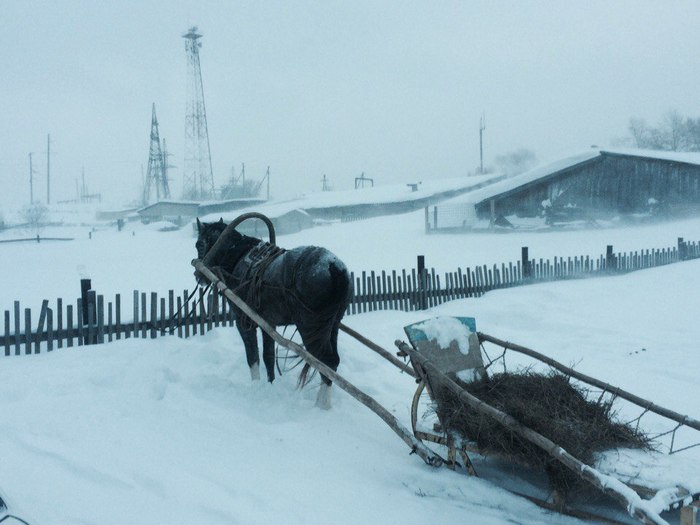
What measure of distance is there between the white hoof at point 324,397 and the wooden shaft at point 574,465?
1.68 metres

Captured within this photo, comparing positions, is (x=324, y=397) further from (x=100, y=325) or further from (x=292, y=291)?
(x=100, y=325)

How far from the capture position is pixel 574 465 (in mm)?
2988

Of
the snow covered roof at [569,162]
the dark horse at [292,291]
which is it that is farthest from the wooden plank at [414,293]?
the snow covered roof at [569,162]

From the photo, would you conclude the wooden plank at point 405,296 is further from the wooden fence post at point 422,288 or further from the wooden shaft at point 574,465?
the wooden shaft at point 574,465

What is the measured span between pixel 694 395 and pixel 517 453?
352cm

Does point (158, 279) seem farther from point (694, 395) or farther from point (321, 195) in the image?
point (321, 195)

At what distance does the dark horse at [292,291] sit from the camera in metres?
5.38

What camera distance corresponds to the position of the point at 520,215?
28031 mm

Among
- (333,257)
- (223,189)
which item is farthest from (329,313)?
(223,189)

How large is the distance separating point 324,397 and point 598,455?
2.76 metres

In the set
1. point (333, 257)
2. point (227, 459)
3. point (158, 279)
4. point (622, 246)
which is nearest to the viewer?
point (227, 459)

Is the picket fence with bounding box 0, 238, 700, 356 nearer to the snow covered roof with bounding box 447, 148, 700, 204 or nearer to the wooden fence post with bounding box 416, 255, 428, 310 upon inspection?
the wooden fence post with bounding box 416, 255, 428, 310

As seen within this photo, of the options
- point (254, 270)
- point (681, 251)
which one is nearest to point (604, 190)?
point (681, 251)

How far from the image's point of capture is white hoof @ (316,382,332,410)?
5496 mm
